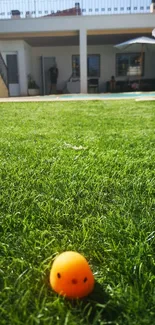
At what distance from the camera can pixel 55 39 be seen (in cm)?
1873

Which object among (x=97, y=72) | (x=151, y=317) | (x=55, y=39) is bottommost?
(x=151, y=317)

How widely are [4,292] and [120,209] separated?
930 mm

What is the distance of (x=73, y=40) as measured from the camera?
1945 cm

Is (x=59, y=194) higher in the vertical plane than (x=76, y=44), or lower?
lower

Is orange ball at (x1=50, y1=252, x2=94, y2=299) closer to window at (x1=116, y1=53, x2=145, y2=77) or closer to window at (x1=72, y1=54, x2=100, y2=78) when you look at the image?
window at (x1=72, y1=54, x2=100, y2=78)

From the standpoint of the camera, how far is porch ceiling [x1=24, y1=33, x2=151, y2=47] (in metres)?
18.4

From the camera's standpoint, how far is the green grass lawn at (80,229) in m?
1.11

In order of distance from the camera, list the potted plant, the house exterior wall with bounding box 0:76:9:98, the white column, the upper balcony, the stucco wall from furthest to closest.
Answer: the stucco wall < the potted plant < the upper balcony < the house exterior wall with bounding box 0:76:9:98 < the white column

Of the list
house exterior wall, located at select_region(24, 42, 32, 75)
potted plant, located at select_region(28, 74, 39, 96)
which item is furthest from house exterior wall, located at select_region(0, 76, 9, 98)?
house exterior wall, located at select_region(24, 42, 32, 75)

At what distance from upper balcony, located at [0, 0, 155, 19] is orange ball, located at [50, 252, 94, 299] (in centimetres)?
1897

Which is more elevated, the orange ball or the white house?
the white house

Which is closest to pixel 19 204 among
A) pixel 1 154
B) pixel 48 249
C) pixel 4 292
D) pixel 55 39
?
pixel 48 249

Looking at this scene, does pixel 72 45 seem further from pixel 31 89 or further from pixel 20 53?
pixel 31 89

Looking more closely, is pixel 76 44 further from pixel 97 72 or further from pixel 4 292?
pixel 4 292
